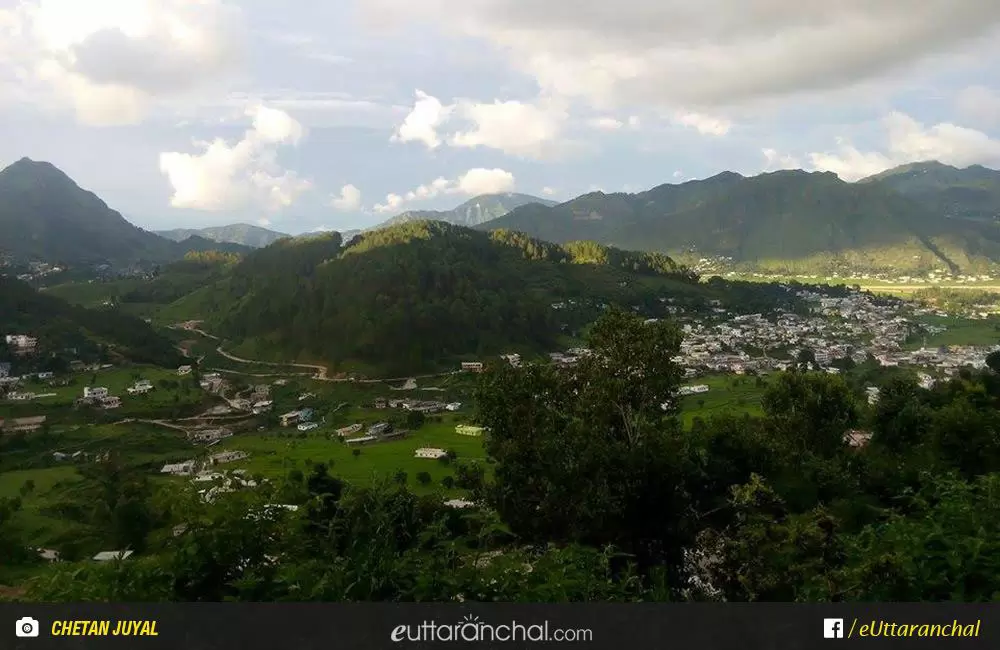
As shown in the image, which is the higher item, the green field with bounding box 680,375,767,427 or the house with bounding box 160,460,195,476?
the green field with bounding box 680,375,767,427

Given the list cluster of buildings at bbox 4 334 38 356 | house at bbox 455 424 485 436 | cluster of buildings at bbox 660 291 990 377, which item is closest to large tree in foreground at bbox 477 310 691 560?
house at bbox 455 424 485 436

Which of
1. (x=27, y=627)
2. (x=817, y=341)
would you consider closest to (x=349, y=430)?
(x=27, y=627)

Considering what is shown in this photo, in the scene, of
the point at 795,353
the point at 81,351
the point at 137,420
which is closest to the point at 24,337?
the point at 81,351

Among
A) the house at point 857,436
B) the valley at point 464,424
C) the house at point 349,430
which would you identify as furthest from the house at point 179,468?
the house at point 857,436

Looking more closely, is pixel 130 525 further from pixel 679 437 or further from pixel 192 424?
pixel 192 424

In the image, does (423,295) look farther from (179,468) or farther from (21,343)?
(179,468)

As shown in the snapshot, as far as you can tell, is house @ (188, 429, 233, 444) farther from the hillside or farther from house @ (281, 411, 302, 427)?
the hillside

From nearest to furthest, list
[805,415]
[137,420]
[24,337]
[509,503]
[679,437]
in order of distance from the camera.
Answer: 1. [509,503]
2. [679,437]
3. [805,415]
4. [137,420]
5. [24,337]
